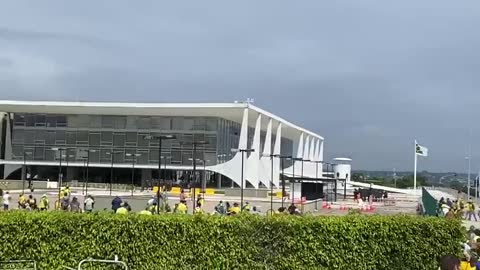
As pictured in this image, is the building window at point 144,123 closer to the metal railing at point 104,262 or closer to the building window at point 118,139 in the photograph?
the building window at point 118,139

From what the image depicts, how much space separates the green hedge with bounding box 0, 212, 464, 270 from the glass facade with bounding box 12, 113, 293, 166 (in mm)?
59224

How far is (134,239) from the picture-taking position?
10617 mm

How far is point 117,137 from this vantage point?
7412cm

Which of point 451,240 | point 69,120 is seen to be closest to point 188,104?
point 69,120

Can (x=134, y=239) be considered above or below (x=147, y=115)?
below

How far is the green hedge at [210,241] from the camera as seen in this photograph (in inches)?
413

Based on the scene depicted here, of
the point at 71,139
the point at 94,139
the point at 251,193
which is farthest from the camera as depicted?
the point at 71,139

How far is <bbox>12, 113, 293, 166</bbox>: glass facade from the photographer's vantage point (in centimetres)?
7188

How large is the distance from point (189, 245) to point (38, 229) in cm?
242

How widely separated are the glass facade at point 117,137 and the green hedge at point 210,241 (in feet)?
194

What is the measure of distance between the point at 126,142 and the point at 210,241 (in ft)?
211

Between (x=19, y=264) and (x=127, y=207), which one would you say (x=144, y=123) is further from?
(x=19, y=264)

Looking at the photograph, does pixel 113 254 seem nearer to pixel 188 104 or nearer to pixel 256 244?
pixel 256 244

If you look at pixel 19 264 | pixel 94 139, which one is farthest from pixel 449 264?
pixel 94 139
